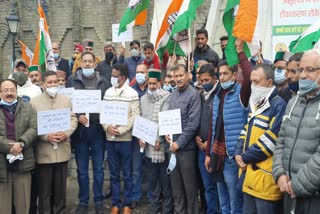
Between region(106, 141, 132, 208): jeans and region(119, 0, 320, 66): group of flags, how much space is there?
194 cm

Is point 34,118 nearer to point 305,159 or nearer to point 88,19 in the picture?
point 305,159

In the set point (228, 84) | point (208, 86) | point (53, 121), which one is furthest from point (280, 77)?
point (53, 121)

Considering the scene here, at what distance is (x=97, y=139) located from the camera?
636cm

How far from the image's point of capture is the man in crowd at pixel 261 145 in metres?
4.22

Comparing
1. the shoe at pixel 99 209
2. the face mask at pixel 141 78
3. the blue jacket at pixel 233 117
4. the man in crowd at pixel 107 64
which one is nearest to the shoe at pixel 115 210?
the shoe at pixel 99 209

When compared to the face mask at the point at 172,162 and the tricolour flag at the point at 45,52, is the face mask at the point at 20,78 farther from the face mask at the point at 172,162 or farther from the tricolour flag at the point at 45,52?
the face mask at the point at 172,162

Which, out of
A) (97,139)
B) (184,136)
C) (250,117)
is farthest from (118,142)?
(250,117)

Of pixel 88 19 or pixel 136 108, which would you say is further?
pixel 88 19

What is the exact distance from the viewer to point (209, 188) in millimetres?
5656

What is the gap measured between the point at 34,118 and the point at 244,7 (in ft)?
10.5

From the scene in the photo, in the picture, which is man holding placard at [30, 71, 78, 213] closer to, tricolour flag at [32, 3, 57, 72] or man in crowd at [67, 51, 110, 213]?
man in crowd at [67, 51, 110, 213]

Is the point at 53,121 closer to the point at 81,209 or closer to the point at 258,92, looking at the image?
the point at 81,209

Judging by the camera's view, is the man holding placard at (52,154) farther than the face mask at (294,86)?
Yes

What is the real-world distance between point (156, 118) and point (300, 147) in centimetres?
263
